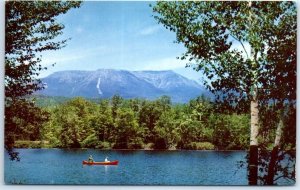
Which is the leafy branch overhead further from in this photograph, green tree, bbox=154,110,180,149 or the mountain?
green tree, bbox=154,110,180,149

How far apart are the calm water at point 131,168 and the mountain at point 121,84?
0.42 meters

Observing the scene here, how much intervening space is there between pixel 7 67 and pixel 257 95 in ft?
6.00

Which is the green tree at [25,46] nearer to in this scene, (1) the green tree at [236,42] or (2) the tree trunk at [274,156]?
(1) the green tree at [236,42]

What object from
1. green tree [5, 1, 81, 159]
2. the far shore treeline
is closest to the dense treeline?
the far shore treeline

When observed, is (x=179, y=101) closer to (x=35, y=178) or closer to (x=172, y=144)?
(x=172, y=144)

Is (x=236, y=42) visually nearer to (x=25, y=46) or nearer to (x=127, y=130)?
(x=127, y=130)

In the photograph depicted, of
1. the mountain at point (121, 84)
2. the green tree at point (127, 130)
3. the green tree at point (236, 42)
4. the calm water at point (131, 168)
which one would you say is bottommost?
the calm water at point (131, 168)

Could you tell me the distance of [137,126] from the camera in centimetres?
463

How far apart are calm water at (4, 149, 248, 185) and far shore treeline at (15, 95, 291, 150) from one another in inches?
2.3

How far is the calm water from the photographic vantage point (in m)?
4.54

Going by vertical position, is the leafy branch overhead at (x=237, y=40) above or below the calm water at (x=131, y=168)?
above

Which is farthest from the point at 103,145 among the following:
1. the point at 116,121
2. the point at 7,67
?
the point at 7,67

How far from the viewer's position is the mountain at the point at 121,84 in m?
4.54

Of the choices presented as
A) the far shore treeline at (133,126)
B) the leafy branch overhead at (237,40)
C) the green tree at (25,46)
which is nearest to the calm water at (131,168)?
the far shore treeline at (133,126)
